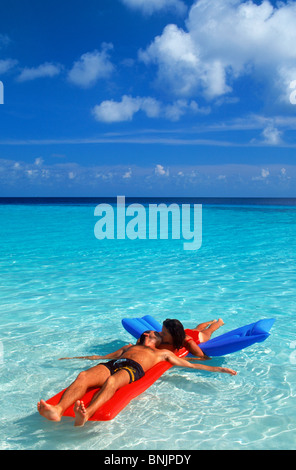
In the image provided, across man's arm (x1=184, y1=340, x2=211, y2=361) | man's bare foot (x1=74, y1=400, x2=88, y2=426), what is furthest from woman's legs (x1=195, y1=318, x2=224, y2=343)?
man's bare foot (x1=74, y1=400, x2=88, y2=426)

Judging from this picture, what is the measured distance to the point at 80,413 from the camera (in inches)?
106

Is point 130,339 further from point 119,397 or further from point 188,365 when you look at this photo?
point 119,397

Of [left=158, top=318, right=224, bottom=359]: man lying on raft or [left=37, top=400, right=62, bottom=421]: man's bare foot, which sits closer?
[left=37, top=400, right=62, bottom=421]: man's bare foot

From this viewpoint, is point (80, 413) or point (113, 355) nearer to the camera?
point (80, 413)

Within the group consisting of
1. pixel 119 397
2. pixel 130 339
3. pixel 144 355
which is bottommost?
pixel 130 339

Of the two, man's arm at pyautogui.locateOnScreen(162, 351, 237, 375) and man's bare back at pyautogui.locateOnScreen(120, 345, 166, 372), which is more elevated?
man's bare back at pyautogui.locateOnScreen(120, 345, 166, 372)

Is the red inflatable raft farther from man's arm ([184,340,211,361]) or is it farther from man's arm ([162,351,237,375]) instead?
man's arm ([184,340,211,361])

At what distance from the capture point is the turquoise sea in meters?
2.83

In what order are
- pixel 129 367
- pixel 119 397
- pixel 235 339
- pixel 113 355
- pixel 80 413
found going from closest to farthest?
pixel 80 413, pixel 119 397, pixel 129 367, pixel 113 355, pixel 235 339

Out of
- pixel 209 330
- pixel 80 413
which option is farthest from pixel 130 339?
pixel 80 413

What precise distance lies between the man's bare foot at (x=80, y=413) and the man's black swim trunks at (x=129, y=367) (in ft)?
1.82

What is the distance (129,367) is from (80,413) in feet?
2.22

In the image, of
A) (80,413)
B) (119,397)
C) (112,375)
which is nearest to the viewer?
(80,413)
